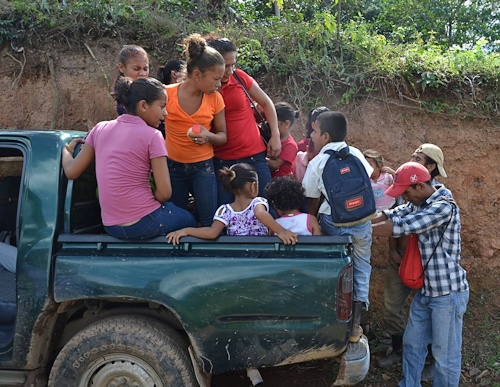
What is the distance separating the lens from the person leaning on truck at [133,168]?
11.1ft

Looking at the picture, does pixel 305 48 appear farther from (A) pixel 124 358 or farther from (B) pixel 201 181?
(A) pixel 124 358

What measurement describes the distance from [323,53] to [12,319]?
4649 mm

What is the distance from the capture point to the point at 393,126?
6.01 m

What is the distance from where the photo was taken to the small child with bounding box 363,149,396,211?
15.2 ft

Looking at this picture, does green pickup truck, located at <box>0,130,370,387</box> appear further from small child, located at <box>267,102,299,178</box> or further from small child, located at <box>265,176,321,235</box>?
small child, located at <box>267,102,299,178</box>

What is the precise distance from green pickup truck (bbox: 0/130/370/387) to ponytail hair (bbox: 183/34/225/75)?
116cm

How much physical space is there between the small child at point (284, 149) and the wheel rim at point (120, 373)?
1.92 meters

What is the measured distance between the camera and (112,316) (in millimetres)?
3457

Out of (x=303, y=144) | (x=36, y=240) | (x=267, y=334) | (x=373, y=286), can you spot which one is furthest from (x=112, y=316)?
(x=373, y=286)

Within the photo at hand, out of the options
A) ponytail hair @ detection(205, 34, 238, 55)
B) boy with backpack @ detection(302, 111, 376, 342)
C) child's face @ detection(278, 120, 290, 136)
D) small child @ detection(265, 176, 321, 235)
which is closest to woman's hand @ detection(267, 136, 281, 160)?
child's face @ detection(278, 120, 290, 136)

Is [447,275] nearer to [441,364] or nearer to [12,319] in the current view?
[441,364]

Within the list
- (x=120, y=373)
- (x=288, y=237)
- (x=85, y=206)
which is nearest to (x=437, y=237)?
(x=288, y=237)

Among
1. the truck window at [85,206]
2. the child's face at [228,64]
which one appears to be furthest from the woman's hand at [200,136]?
the truck window at [85,206]

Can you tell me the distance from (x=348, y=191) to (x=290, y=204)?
15.7 inches
